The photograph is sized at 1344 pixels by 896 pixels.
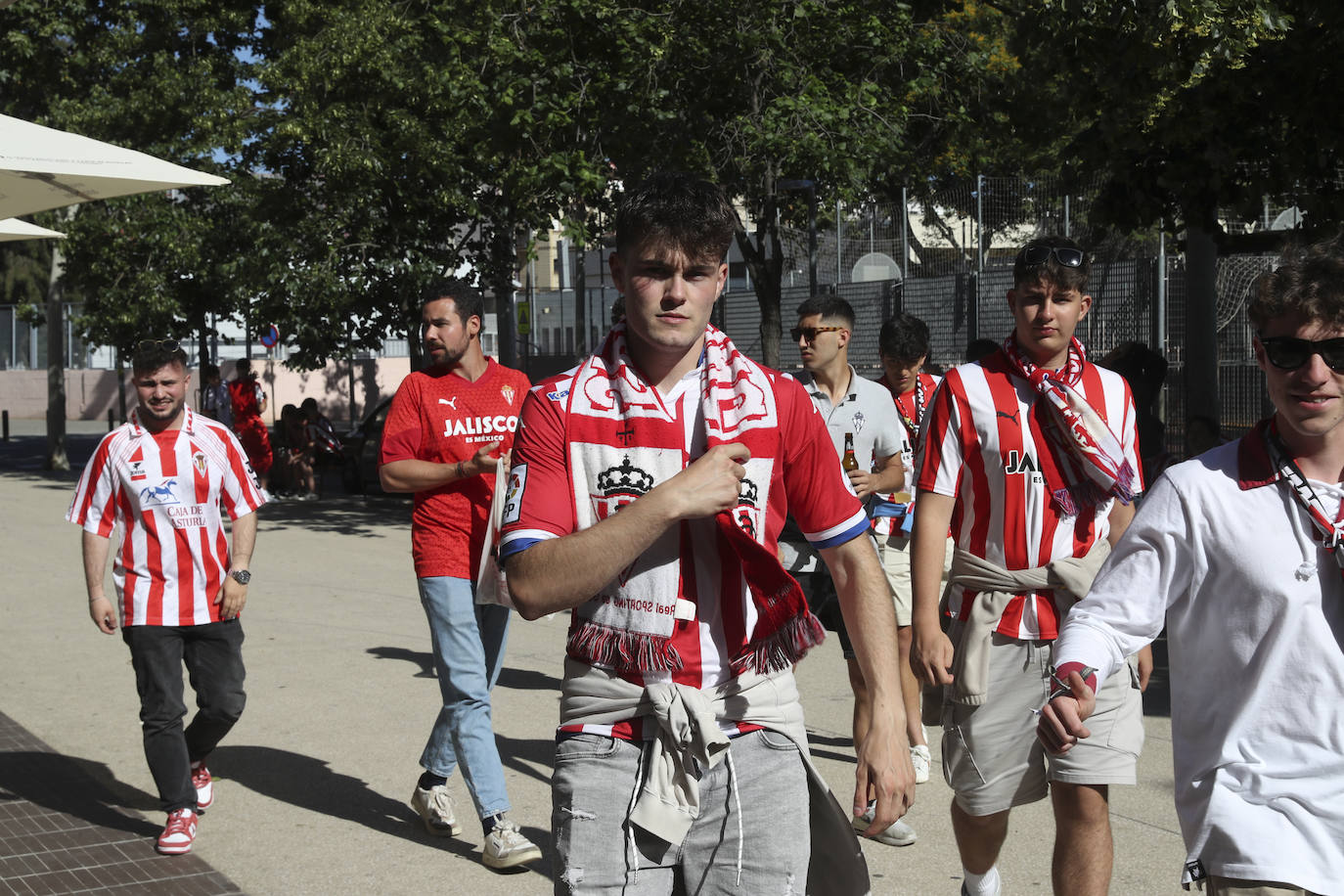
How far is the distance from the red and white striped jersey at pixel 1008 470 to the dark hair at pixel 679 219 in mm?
1685

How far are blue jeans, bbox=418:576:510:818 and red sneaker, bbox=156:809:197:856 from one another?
0.92m

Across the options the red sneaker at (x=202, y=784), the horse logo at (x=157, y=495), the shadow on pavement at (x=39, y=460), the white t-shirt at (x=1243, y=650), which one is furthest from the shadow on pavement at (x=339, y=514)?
the white t-shirt at (x=1243, y=650)

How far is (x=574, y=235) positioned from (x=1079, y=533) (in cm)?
1043

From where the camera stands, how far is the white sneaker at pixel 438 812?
581 cm

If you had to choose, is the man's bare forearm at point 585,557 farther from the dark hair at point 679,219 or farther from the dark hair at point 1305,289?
Result: the dark hair at point 1305,289

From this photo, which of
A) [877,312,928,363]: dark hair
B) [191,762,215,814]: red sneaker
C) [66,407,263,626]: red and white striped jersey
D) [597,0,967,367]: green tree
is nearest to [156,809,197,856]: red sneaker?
[191,762,215,814]: red sneaker

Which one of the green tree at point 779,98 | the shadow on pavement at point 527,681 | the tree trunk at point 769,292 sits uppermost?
the green tree at point 779,98

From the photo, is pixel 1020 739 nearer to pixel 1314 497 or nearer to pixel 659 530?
pixel 1314 497

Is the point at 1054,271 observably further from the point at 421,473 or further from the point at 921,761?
the point at 921,761

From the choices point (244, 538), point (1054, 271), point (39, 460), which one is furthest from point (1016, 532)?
point (39, 460)

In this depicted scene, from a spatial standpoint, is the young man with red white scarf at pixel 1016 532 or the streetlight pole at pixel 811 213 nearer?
the young man with red white scarf at pixel 1016 532

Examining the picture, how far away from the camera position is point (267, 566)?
1377 cm

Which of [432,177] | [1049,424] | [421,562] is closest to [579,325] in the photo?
[432,177]

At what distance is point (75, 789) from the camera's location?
6.47m
